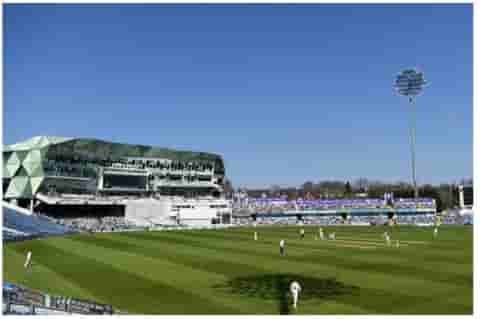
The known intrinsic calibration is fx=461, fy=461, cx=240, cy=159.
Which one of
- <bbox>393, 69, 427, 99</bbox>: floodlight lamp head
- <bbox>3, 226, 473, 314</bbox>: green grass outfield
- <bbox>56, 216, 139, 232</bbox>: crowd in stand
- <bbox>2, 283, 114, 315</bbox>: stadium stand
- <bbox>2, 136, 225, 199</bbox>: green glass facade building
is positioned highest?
<bbox>393, 69, 427, 99</bbox>: floodlight lamp head

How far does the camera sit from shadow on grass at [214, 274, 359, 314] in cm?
1633

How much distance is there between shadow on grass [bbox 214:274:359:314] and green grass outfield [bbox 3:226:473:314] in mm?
38

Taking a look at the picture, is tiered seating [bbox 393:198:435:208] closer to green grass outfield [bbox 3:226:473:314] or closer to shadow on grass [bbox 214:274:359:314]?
green grass outfield [bbox 3:226:473:314]

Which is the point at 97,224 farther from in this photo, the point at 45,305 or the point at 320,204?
Answer: the point at 45,305

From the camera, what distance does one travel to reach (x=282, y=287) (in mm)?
18062

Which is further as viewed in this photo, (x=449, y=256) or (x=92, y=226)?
(x=92, y=226)

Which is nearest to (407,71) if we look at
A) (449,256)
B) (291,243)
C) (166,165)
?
(291,243)

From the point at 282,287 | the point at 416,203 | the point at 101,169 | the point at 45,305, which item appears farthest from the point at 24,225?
the point at 416,203

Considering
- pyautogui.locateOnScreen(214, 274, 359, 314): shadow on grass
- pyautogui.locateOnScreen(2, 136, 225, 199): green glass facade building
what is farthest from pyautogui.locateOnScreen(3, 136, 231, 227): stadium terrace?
pyautogui.locateOnScreen(214, 274, 359, 314): shadow on grass

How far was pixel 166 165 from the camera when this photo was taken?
3369 inches

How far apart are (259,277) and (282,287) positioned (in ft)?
8.30

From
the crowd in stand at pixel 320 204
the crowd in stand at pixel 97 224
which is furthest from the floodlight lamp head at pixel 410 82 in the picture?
the crowd in stand at pixel 97 224

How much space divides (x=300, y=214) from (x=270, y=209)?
5.05m

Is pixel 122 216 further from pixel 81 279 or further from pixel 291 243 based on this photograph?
pixel 81 279
